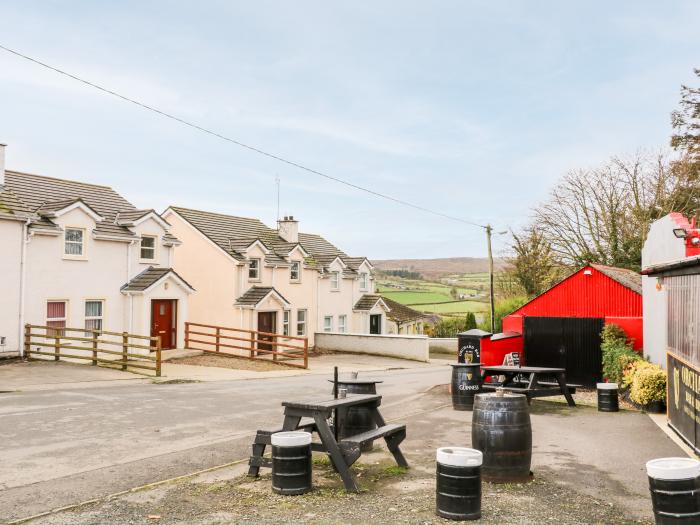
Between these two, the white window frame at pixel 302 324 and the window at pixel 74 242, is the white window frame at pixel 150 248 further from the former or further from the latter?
the white window frame at pixel 302 324

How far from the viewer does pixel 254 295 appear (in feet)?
112

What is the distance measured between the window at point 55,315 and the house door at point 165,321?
430 centimetres

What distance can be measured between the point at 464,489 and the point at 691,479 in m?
2.12

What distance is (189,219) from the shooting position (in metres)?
35.1

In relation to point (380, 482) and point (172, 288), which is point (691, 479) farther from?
point (172, 288)

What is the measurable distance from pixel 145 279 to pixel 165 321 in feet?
8.60

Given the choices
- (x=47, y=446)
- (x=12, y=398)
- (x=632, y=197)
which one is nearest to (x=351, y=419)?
(x=47, y=446)

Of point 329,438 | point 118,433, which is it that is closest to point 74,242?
point 118,433

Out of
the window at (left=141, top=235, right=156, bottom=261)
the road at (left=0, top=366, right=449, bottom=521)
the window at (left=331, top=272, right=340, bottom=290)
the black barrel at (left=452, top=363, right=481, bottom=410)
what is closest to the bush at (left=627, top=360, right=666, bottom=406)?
the black barrel at (left=452, top=363, right=481, bottom=410)

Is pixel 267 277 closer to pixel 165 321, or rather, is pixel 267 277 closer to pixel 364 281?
pixel 165 321

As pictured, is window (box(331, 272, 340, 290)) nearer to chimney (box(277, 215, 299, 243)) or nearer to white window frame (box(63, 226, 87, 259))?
chimney (box(277, 215, 299, 243))

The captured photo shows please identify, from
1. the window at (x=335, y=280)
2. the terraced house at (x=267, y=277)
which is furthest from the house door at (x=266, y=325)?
the window at (x=335, y=280)

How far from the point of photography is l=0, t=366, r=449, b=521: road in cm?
812

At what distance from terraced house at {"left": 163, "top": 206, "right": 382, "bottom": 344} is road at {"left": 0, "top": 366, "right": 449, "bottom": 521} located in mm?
15258
